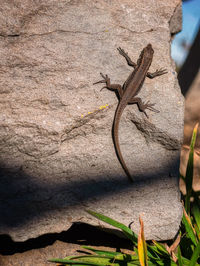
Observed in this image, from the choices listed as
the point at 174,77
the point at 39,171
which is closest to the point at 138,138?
the point at 174,77

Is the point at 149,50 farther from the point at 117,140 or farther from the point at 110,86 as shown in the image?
the point at 117,140

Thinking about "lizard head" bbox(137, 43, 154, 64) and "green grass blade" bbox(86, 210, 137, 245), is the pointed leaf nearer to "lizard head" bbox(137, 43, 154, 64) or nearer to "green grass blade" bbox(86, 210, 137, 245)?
"green grass blade" bbox(86, 210, 137, 245)

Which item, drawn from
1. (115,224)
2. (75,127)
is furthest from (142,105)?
(115,224)

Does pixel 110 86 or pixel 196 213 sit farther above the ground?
pixel 110 86

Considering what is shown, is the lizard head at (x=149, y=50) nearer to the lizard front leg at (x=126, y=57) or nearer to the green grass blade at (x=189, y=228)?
the lizard front leg at (x=126, y=57)

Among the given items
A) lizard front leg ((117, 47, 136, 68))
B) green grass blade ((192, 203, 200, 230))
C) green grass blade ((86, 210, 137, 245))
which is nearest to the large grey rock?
lizard front leg ((117, 47, 136, 68))

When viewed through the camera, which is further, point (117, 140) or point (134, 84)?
point (134, 84)

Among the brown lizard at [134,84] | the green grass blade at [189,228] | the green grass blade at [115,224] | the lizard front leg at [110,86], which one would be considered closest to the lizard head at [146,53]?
the brown lizard at [134,84]

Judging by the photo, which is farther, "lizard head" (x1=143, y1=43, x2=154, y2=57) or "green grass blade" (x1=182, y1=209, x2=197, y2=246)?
"lizard head" (x1=143, y1=43, x2=154, y2=57)
